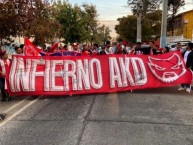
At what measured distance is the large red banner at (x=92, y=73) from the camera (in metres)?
12.4

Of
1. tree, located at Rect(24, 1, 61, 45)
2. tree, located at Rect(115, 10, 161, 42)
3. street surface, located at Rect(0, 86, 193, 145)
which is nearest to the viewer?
street surface, located at Rect(0, 86, 193, 145)

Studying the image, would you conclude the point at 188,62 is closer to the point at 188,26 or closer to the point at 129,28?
the point at 129,28

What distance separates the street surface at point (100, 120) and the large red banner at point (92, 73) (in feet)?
1.28

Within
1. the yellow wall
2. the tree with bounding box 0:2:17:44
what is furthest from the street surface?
the yellow wall

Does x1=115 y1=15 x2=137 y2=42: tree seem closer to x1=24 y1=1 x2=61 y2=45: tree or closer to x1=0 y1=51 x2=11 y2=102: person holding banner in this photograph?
x1=24 y1=1 x2=61 y2=45: tree

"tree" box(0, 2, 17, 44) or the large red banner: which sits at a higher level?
"tree" box(0, 2, 17, 44)

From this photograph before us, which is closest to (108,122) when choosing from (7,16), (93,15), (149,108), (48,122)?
(48,122)

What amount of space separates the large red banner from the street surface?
39 cm

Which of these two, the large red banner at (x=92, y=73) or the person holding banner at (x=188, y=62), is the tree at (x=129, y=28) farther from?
the large red banner at (x=92, y=73)

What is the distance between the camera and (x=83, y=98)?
11.9 m

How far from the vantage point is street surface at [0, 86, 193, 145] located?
7.15m

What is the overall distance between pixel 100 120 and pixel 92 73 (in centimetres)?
425

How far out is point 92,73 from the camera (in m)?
12.8

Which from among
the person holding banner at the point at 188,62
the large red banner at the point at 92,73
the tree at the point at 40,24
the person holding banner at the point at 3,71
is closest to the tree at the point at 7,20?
the tree at the point at 40,24
